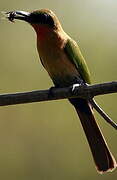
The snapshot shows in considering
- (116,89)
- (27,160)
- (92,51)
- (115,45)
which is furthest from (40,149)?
(116,89)

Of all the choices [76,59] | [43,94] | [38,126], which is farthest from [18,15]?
[38,126]

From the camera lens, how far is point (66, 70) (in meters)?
4.28

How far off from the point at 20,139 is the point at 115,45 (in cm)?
195

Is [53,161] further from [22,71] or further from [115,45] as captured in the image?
[115,45]

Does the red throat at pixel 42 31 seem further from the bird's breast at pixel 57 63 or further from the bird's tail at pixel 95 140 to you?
the bird's tail at pixel 95 140

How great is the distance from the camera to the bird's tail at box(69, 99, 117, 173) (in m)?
4.21

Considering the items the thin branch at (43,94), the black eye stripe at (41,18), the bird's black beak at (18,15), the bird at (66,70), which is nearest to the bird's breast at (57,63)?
the bird at (66,70)

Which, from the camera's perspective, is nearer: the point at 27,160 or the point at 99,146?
the point at 99,146

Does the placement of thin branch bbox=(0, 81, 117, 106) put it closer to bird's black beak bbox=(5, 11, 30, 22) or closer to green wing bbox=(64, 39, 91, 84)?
bird's black beak bbox=(5, 11, 30, 22)

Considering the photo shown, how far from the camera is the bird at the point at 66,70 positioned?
4.23 m

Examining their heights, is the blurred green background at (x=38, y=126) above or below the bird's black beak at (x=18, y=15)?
above

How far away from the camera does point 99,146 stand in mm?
4246

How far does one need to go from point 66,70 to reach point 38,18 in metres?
0.31

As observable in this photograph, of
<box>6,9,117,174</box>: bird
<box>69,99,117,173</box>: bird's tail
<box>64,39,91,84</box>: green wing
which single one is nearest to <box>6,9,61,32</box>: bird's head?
<box>6,9,117,174</box>: bird
